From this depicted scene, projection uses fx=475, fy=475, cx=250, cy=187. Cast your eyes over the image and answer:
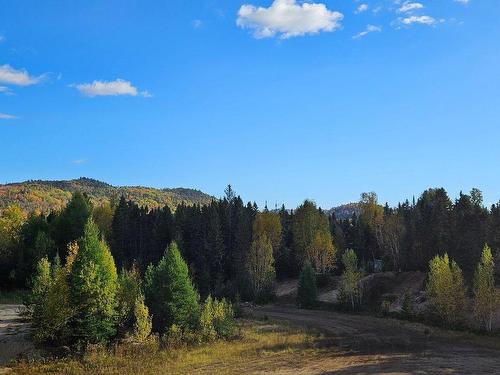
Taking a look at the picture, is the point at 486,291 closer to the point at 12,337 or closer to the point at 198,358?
the point at 198,358

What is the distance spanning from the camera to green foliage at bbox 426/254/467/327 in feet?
189

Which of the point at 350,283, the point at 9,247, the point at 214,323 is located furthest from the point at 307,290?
the point at 9,247

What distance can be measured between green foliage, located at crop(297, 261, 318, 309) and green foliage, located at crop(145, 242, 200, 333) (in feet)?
104

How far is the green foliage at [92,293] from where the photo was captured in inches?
1695

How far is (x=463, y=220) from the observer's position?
8356 centimetres

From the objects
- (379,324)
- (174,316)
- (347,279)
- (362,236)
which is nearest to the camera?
(174,316)

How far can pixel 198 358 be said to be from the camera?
40000mm

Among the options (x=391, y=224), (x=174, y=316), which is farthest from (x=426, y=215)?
(x=174, y=316)

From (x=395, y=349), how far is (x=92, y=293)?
94.1ft

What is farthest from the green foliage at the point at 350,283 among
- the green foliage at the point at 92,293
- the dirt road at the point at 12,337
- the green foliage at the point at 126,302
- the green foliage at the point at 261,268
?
the dirt road at the point at 12,337

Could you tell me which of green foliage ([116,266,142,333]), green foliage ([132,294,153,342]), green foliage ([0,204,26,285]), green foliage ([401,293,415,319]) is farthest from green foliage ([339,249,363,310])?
green foliage ([0,204,26,285])

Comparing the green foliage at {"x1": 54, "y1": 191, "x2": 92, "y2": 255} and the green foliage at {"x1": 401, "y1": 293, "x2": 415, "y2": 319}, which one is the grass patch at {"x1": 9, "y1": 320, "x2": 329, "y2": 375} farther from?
the green foliage at {"x1": 54, "y1": 191, "x2": 92, "y2": 255}

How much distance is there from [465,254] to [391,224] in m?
19.7

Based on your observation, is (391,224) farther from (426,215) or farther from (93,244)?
(93,244)
